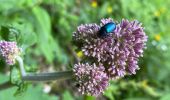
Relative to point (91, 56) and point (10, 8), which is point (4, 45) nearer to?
point (91, 56)

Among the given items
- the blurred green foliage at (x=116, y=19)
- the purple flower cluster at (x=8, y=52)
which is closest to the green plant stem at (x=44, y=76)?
the purple flower cluster at (x=8, y=52)

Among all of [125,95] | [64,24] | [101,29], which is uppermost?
[64,24]

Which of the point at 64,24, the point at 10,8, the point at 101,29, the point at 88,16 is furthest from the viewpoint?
the point at 88,16

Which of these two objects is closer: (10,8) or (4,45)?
(4,45)

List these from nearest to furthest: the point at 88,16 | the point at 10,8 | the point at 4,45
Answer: the point at 4,45, the point at 10,8, the point at 88,16

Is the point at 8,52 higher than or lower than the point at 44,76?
higher

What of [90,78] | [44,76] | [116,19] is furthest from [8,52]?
[116,19]

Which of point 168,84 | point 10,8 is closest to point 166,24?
point 168,84

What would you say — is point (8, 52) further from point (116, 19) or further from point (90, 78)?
point (116, 19)
